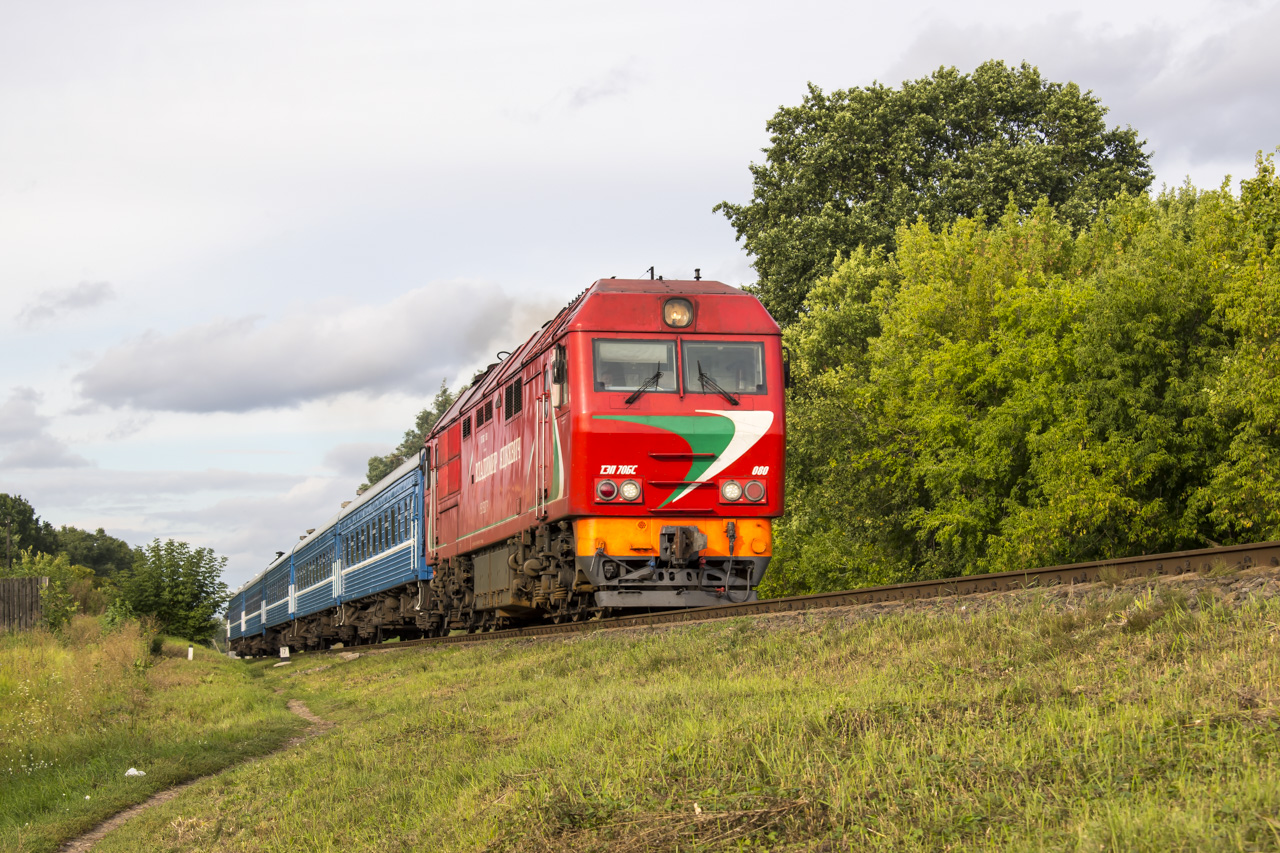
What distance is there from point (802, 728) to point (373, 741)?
527 centimetres

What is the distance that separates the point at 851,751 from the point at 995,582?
585 cm

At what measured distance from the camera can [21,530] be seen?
4926 inches

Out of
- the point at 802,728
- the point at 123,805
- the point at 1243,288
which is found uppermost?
the point at 1243,288

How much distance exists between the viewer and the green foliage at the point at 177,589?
4238 centimetres

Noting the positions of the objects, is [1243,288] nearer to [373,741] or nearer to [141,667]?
[373,741]

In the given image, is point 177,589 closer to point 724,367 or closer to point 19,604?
point 19,604

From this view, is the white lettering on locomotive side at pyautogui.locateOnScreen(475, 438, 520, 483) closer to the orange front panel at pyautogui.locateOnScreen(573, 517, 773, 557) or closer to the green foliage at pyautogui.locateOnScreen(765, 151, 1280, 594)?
the orange front panel at pyautogui.locateOnScreen(573, 517, 773, 557)

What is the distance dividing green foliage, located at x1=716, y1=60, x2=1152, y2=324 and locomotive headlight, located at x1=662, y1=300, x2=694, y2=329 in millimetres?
22575

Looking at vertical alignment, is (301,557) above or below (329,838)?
above

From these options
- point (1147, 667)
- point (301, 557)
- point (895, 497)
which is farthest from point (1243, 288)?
point (301, 557)

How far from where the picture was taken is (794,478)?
110 feet

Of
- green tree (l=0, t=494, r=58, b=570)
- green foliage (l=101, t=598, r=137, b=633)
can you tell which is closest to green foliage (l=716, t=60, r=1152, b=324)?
green foliage (l=101, t=598, r=137, b=633)

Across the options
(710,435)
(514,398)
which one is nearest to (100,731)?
(514,398)

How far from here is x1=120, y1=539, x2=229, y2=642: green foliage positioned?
1668 inches
